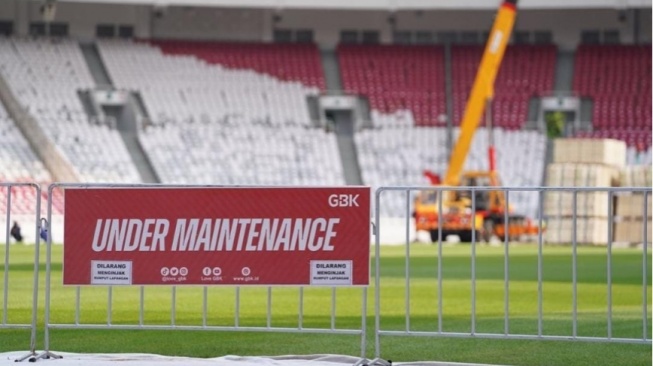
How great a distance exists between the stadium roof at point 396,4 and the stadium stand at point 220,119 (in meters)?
2.48

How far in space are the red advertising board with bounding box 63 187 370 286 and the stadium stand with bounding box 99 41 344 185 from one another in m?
41.2

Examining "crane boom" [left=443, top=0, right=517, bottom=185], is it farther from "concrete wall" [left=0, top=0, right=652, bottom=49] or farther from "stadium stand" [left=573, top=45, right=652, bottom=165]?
"concrete wall" [left=0, top=0, right=652, bottom=49]

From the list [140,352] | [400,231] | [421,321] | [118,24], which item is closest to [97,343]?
[140,352]

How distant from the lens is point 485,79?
4525cm

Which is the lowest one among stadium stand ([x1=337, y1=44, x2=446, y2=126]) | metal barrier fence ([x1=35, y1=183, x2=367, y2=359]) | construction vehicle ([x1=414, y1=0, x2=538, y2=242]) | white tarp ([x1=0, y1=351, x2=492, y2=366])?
white tarp ([x1=0, y1=351, x2=492, y2=366])

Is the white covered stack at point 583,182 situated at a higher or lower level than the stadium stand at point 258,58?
lower

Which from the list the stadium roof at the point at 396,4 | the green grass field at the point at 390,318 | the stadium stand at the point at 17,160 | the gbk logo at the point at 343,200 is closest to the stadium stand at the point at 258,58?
the stadium roof at the point at 396,4

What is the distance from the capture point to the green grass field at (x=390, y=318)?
10891 mm

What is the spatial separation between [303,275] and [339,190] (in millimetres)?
680

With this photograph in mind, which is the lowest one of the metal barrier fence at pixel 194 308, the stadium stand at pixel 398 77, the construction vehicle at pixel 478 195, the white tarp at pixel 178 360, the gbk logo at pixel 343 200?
the white tarp at pixel 178 360

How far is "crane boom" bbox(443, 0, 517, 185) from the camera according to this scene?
4369 centimetres

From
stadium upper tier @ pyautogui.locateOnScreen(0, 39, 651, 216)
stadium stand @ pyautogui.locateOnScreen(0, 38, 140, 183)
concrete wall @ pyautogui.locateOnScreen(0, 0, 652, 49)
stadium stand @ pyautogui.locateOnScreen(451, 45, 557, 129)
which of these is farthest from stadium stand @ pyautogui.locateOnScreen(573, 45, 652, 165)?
stadium stand @ pyautogui.locateOnScreen(0, 38, 140, 183)

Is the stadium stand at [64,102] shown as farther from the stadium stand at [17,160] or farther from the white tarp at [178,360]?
the white tarp at [178,360]

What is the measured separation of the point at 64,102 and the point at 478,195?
17.8 meters
